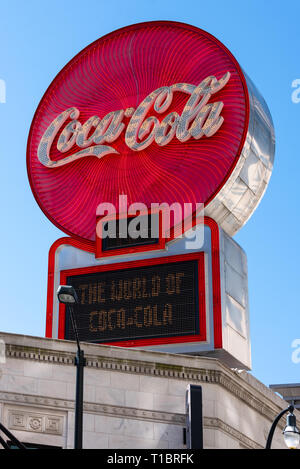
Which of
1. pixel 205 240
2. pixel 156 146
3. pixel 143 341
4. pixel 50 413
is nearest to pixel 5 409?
pixel 50 413

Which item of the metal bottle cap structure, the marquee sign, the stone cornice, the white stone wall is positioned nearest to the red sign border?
the metal bottle cap structure

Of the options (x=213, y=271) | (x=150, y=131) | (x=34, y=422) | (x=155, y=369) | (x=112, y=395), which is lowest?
(x=34, y=422)

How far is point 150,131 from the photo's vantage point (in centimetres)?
3847

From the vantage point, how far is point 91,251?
37594 mm

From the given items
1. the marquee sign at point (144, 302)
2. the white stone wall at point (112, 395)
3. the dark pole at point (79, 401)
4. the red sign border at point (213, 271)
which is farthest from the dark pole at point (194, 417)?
the dark pole at point (79, 401)

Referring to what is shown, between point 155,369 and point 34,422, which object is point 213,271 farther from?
point 34,422

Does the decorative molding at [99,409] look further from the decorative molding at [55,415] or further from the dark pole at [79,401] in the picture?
the dark pole at [79,401]

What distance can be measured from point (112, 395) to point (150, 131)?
44.9 ft

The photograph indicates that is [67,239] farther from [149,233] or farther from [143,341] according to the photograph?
[143,341]

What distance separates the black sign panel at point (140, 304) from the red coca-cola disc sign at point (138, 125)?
2723 millimetres

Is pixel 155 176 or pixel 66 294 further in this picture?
pixel 155 176

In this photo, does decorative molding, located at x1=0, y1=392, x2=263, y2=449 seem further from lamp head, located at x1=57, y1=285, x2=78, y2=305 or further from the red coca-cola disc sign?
the red coca-cola disc sign

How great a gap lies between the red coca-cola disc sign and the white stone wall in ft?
29.3

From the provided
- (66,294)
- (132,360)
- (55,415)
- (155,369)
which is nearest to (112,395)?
(132,360)
